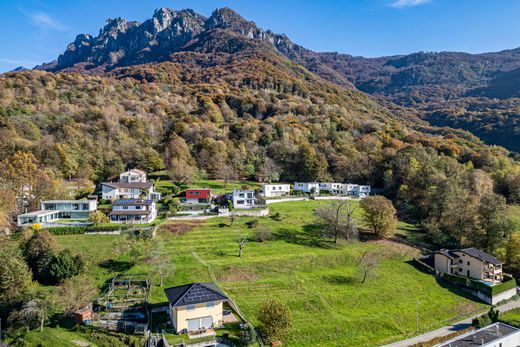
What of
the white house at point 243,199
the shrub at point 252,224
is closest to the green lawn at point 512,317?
the shrub at point 252,224

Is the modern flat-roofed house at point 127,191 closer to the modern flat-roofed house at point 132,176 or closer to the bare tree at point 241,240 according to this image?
the modern flat-roofed house at point 132,176

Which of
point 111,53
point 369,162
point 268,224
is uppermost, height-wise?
point 111,53

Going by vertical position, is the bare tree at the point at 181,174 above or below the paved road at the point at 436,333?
above

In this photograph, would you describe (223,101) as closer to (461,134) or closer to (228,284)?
(461,134)

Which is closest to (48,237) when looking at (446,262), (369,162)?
(446,262)

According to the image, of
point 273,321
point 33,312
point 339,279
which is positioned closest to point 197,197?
point 339,279

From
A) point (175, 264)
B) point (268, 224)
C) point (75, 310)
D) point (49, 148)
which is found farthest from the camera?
point (49, 148)

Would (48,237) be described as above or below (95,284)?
above

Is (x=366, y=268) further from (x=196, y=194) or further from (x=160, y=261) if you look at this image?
(x=196, y=194)
